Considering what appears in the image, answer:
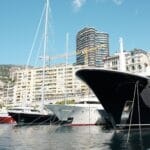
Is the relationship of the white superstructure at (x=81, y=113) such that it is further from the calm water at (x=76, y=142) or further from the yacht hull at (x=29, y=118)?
the calm water at (x=76, y=142)

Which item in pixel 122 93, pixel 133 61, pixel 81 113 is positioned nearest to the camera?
pixel 122 93

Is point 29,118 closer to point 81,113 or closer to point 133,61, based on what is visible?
point 81,113

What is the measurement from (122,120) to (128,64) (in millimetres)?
85939

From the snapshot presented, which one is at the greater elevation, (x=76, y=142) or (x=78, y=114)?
(x=78, y=114)

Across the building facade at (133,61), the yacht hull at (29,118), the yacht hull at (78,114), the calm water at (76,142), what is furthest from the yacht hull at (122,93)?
the building facade at (133,61)

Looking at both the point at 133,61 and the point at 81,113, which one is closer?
the point at 81,113

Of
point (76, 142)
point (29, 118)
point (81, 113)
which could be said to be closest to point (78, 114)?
point (81, 113)

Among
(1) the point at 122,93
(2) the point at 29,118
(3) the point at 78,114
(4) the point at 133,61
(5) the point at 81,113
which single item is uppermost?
(4) the point at 133,61

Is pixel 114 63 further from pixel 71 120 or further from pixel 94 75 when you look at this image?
pixel 94 75

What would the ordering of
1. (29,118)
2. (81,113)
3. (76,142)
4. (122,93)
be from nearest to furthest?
(76,142) → (122,93) → (81,113) → (29,118)

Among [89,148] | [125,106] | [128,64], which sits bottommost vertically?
[89,148]

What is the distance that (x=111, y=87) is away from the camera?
32.4m

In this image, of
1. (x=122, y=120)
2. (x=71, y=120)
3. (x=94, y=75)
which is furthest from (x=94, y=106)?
(x=94, y=75)

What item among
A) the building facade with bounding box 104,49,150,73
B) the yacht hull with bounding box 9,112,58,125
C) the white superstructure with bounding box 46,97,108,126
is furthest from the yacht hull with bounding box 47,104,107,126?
the building facade with bounding box 104,49,150,73
